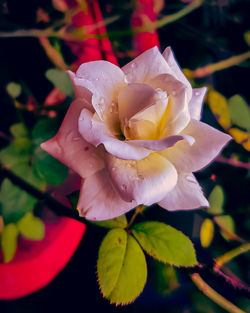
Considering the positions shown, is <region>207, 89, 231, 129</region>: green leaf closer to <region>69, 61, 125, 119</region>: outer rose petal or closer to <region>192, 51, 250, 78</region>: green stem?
<region>192, 51, 250, 78</region>: green stem

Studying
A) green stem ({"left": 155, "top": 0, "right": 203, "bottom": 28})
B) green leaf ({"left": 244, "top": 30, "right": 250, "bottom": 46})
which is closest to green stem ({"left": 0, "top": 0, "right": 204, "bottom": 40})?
green stem ({"left": 155, "top": 0, "right": 203, "bottom": 28})

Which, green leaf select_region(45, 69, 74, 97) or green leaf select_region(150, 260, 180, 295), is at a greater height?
green leaf select_region(45, 69, 74, 97)

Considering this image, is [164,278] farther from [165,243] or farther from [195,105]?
[195,105]

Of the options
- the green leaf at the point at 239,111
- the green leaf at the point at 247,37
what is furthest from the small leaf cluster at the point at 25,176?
the green leaf at the point at 247,37

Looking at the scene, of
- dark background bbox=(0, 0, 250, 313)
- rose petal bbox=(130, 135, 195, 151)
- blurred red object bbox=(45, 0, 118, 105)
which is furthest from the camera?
blurred red object bbox=(45, 0, 118, 105)

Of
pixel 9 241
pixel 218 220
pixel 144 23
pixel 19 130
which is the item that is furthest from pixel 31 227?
pixel 144 23

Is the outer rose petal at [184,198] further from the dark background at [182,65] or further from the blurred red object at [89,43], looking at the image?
the blurred red object at [89,43]
